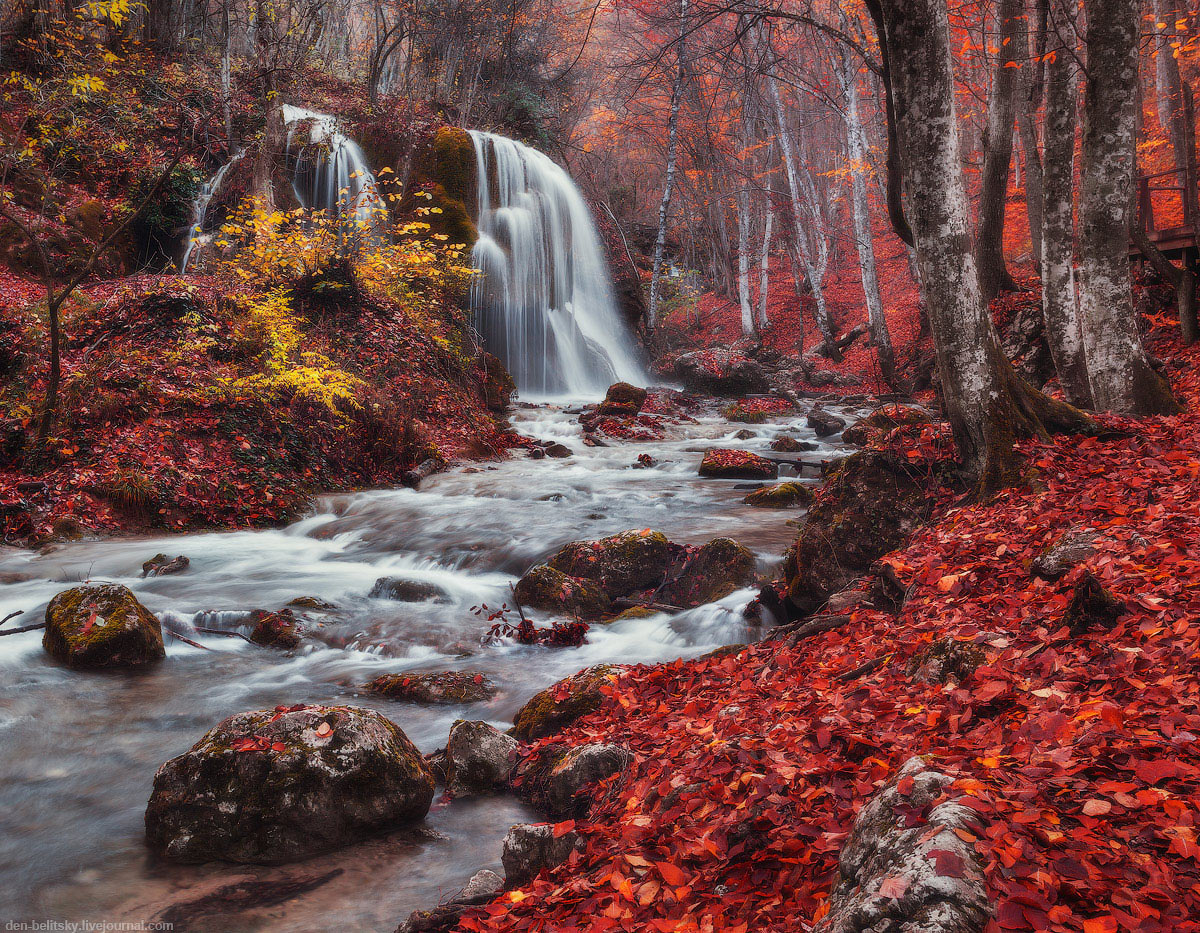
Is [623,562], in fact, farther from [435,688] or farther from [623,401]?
[623,401]

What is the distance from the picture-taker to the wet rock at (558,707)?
4.80m

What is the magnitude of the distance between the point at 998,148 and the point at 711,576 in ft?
28.5

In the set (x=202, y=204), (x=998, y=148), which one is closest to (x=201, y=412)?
(x=202, y=204)

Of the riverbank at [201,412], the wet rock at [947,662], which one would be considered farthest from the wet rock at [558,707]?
the riverbank at [201,412]

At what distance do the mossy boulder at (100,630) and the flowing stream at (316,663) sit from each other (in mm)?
159

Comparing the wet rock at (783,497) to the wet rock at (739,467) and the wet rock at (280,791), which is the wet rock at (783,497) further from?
the wet rock at (280,791)

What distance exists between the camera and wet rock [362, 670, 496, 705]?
5.71 meters

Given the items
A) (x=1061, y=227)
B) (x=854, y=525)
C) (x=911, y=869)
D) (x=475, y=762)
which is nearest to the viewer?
(x=911, y=869)

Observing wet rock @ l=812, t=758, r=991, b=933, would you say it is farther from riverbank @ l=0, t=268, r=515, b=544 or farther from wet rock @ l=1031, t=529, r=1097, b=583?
riverbank @ l=0, t=268, r=515, b=544

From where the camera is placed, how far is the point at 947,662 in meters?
3.42

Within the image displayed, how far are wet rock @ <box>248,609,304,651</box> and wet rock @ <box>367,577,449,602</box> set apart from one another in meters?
1.15

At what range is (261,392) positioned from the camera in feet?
37.0

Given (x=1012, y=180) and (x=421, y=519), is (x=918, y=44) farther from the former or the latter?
(x=1012, y=180)

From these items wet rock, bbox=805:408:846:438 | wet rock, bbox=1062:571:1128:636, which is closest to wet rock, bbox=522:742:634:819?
wet rock, bbox=1062:571:1128:636
